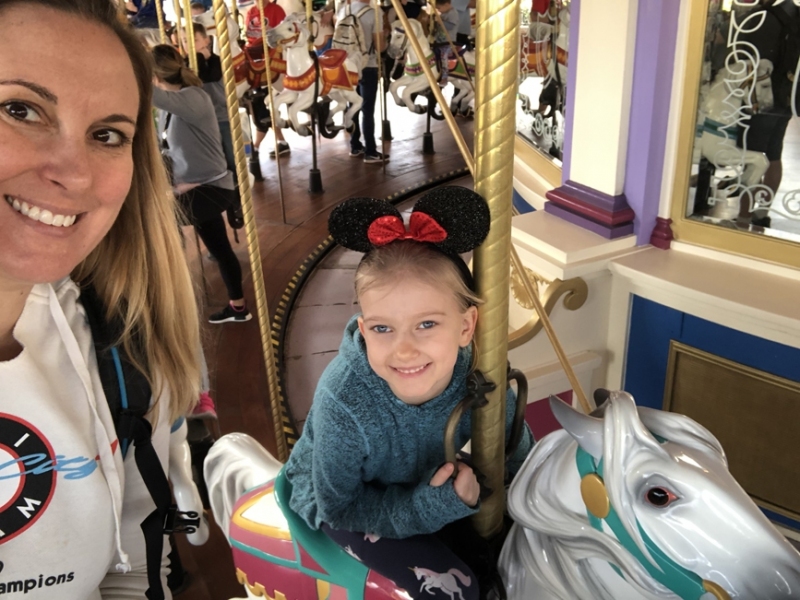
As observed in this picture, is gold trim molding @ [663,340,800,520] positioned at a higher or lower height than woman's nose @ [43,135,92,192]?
lower

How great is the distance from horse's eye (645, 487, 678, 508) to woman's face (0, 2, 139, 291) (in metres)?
0.78

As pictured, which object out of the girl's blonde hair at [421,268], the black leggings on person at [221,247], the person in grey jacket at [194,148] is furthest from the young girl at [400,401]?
the black leggings on person at [221,247]

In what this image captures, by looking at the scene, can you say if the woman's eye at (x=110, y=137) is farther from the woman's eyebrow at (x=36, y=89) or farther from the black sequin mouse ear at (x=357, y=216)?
the black sequin mouse ear at (x=357, y=216)

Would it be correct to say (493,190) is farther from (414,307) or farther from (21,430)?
(21,430)

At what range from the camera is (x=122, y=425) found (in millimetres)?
1051

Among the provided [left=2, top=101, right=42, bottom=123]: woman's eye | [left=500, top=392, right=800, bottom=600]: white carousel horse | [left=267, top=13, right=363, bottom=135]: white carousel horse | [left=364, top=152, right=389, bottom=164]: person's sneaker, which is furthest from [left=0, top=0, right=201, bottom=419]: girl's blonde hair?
[left=364, top=152, right=389, bottom=164]: person's sneaker

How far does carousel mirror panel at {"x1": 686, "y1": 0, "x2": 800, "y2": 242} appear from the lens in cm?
183

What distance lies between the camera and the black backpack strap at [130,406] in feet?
3.46

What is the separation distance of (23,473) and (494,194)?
2.45ft

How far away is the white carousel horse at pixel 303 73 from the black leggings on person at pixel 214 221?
7.65 feet

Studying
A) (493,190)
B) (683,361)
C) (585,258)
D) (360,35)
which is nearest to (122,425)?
(493,190)

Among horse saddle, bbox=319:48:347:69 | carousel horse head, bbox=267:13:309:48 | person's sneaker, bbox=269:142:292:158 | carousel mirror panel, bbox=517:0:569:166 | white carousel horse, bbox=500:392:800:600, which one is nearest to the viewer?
white carousel horse, bbox=500:392:800:600

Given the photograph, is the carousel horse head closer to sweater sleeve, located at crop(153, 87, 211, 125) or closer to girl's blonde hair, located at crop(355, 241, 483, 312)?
sweater sleeve, located at crop(153, 87, 211, 125)

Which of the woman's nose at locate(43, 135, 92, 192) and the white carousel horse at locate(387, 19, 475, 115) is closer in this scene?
the woman's nose at locate(43, 135, 92, 192)
